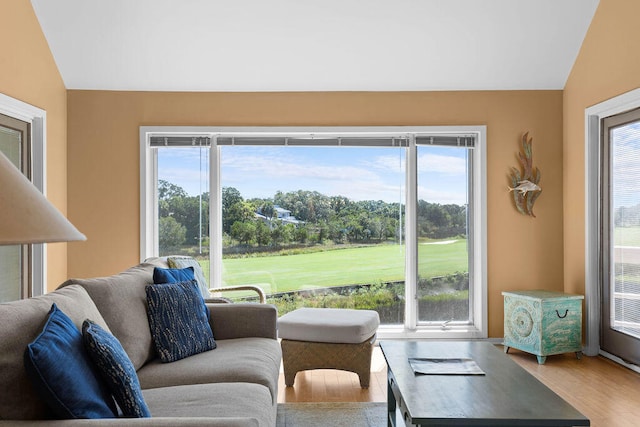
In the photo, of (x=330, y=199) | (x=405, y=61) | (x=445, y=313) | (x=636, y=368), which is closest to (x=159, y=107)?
(x=330, y=199)

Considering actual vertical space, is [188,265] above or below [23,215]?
below

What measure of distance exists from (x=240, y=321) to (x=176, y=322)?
1.80ft

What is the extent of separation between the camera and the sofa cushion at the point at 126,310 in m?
2.63

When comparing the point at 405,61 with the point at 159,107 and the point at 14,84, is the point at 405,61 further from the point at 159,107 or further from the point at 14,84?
the point at 14,84

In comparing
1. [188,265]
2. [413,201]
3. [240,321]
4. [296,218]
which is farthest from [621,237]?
[188,265]

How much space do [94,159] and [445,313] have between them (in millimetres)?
3563

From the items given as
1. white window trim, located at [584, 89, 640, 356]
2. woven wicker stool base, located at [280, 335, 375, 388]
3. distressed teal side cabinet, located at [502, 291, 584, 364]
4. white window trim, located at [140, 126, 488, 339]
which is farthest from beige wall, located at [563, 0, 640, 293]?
woven wicker stool base, located at [280, 335, 375, 388]

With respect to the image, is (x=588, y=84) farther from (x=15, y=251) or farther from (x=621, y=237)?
(x=15, y=251)

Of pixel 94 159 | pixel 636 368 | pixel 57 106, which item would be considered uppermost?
pixel 57 106

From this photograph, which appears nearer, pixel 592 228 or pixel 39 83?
pixel 39 83

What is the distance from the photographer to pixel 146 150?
532 cm

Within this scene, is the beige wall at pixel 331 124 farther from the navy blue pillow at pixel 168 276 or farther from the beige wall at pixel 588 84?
the navy blue pillow at pixel 168 276

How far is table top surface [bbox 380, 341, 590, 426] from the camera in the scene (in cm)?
212

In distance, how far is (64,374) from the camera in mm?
1679
